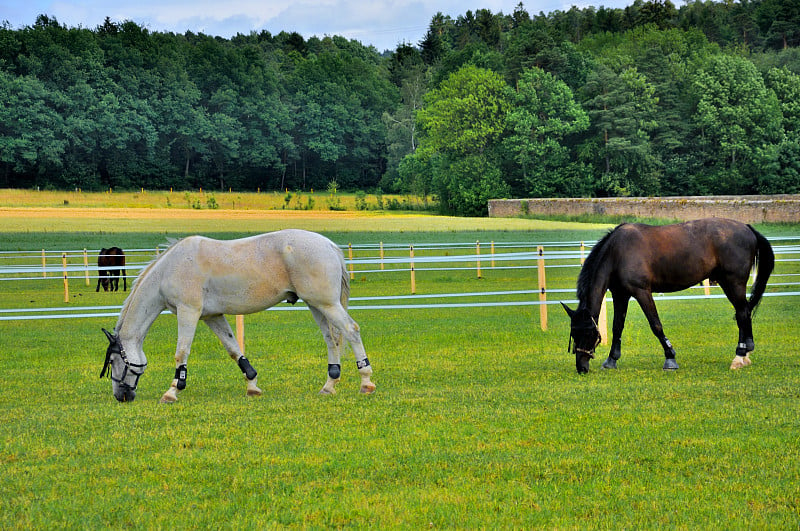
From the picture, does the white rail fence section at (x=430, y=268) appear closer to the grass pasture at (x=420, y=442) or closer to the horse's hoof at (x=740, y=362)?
the grass pasture at (x=420, y=442)

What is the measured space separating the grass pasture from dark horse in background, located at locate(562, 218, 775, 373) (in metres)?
0.73

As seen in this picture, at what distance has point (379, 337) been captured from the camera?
45.1 feet

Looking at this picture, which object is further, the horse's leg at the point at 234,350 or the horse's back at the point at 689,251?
the horse's back at the point at 689,251

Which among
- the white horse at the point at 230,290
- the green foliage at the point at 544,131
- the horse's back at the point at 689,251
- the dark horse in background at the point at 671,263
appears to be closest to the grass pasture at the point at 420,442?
the white horse at the point at 230,290

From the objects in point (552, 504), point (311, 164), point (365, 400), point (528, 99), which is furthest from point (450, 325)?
point (311, 164)

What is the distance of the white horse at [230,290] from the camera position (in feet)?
26.2

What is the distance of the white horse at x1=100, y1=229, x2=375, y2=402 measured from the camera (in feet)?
26.2

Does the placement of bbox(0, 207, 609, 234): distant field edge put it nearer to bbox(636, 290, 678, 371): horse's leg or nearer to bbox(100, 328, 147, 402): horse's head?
bbox(636, 290, 678, 371): horse's leg

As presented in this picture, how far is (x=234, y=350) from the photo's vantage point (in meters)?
8.30

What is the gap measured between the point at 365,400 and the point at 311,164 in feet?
196

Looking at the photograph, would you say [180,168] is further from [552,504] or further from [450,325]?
[552,504]

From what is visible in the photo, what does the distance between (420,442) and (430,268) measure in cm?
1987

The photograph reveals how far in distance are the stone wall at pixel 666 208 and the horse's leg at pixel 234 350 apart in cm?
3291

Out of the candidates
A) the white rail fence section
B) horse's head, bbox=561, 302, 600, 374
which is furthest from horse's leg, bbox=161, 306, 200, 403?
horse's head, bbox=561, 302, 600, 374
